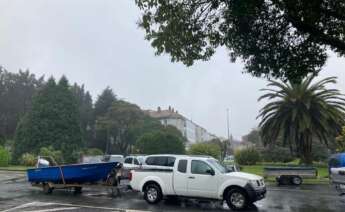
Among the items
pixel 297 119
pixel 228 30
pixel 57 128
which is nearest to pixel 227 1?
pixel 228 30

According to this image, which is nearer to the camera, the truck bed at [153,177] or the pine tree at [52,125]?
the truck bed at [153,177]

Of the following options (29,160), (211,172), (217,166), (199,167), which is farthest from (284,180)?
A: (29,160)

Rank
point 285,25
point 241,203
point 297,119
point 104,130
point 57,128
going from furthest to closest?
point 104,130, point 57,128, point 297,119, point 241,203, point 285,25

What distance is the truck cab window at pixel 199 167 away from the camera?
1361 cm

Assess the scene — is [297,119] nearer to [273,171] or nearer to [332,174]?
[273,171]

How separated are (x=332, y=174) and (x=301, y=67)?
40.2 ft

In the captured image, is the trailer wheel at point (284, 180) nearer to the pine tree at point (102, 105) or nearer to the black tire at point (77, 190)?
the black tire at point (77, 190)

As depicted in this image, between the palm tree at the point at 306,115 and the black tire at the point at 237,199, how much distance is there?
2330 cm

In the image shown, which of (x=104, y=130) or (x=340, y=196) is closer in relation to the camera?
(x=340, y=196)

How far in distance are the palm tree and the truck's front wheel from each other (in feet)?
76.5

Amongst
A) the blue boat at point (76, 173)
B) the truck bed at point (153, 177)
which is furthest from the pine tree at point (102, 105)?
the truck bed at point (153, 177)

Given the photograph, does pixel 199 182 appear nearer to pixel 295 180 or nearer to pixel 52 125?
pixel 295 180

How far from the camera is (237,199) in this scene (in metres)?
12.9

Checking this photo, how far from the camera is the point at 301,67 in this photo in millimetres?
7625
